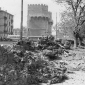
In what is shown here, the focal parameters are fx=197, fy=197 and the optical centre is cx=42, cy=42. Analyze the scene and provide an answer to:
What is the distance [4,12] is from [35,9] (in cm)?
1568

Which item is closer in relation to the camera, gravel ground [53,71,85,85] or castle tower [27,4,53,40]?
gravel ground [53,71,85,85]

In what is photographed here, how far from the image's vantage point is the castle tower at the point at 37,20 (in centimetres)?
7294

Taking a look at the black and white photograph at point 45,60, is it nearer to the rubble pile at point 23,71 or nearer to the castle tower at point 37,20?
the rubble pile at point 23,71

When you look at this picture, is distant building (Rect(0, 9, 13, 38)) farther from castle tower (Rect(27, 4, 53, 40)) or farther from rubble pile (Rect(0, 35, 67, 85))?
rubble pile (Rect(0, 35, 67, 85))

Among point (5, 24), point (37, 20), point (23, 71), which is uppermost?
point (37, 20)

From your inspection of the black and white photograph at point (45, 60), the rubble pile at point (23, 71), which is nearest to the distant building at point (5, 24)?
the black and white photograph at point (45, 60)

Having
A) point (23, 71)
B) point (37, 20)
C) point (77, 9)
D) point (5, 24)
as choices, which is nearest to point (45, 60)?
point (23, 71)

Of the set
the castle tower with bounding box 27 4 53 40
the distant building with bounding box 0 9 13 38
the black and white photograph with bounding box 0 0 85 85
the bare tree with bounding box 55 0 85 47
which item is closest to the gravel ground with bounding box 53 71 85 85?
the black and white photograph with bounding box 0 0 85 85

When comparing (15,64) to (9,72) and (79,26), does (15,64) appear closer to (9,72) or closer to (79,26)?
(9,72)

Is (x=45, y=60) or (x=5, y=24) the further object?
(x=5, y=24)

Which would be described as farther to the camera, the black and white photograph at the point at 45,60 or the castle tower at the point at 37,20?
the castle tower at the point at 37,20

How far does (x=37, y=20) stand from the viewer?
74812mm

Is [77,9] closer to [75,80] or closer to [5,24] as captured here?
[75,80]

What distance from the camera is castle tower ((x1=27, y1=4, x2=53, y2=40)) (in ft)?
239
